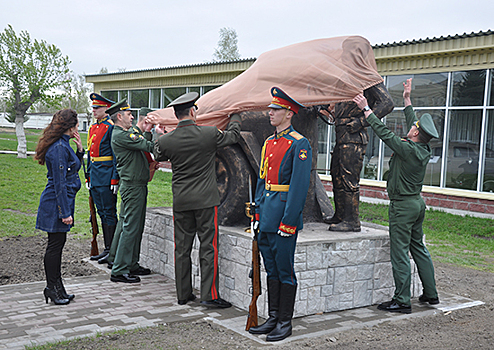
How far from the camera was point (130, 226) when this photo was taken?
6160 millimetres

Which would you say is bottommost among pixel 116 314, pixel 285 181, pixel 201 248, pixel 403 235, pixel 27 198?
pixel 116 314

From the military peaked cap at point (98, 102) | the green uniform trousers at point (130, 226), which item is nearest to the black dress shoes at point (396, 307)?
the green uniform trousers at point (130, 226)

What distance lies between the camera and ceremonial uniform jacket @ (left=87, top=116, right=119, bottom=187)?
266 inches

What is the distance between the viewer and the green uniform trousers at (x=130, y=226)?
6.05 meters

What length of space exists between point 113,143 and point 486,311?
455 cm

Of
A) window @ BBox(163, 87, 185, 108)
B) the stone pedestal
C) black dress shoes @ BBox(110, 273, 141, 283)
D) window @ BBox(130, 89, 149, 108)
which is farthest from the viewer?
window @ BBox(130, 89, 149, 108)

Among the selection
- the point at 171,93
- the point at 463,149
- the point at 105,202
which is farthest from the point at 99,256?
the point at 171,93

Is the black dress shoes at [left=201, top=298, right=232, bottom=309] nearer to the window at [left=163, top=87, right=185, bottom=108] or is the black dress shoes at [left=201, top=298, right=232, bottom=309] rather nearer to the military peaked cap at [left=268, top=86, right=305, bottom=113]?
the military peaked cap at [left=268, top=86, right=305, bottom=113]

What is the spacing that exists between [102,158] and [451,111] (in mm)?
8767

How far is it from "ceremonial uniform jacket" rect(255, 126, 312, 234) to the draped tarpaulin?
1.08 m

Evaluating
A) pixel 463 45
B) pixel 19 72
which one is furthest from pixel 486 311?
pixel 19 72

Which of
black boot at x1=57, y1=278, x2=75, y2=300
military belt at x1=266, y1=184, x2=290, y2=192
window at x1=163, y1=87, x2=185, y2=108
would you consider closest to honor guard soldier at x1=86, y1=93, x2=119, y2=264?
black boot at x1=57, y1=278, x2=75, y2=300

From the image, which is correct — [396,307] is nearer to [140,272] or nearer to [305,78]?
[305,78]

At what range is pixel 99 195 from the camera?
680 cm
